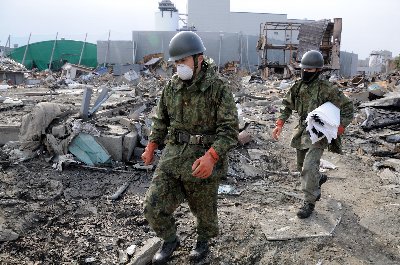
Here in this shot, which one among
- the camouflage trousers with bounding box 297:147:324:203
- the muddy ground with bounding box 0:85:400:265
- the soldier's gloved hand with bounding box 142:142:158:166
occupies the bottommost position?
the muddy ground with bounding box 0:85:400:265

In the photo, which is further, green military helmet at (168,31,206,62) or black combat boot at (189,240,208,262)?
black combat boot at (189,240,208,262)

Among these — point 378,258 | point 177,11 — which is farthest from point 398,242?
point 177,11

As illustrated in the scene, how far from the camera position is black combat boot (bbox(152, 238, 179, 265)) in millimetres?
2828

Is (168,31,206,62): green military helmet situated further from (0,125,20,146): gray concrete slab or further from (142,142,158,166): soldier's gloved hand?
(0,125,20,146): gray concrete slab

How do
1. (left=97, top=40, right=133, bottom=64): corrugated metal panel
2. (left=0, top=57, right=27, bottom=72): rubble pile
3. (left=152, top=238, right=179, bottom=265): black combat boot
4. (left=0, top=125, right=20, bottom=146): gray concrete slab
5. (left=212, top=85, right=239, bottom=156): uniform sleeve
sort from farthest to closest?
1. (left=97, top=40, right=133, bottom=64): corrugated metal panel
2. (left=0, top=57, right=27, bottom=72): rubble pile
3. (left=0, top=125, right=20, bottom=146): gray concrete slab
4. (left=152, top=238, right=179, bottom=265): black combat boot
5. (left=212, top=85, right=239, bottom=156): uniform sleeve

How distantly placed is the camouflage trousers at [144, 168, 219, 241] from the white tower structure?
44234mm

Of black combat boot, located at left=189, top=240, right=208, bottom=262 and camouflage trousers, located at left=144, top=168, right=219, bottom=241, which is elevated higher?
camouflage trousers, located at left=144, top=168, right=219, bottom=241

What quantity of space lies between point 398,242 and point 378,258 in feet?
1.34

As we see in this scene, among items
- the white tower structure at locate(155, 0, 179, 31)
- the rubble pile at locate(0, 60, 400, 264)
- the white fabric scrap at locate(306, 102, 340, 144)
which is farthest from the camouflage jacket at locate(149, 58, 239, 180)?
the white tower structure at locate(155, 0, 179, 31)

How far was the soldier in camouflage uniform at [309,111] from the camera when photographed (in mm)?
3631

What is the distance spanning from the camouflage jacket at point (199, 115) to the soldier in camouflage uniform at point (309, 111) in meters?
1.25

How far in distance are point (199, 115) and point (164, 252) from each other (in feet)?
3.53

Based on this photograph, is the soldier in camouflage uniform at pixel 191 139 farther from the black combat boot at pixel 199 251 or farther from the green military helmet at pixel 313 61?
the green military helmet at pixel 313 61

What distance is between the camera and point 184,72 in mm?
2605
